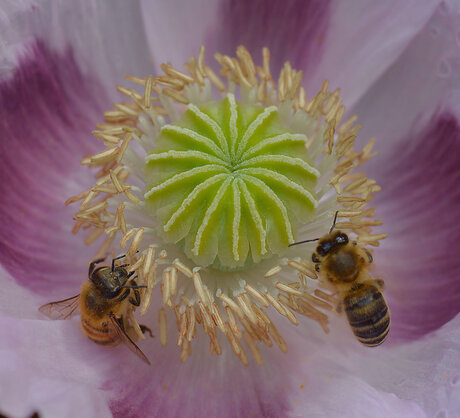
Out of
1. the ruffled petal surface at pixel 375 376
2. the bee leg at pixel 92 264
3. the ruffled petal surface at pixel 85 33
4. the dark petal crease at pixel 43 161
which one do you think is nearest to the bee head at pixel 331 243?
the ruffled petal surface at pixel 375 376

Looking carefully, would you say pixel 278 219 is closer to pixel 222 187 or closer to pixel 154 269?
pixel 222 187

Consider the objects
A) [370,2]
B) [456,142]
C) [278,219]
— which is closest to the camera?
[278,219]

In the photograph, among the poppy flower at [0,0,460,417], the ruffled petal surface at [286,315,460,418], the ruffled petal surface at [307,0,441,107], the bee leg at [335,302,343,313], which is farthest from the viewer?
the ruffled petal surface at [307,0,441,107]

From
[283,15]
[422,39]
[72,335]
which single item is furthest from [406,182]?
[72,335]

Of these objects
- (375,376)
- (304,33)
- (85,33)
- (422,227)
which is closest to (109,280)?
(375,376)

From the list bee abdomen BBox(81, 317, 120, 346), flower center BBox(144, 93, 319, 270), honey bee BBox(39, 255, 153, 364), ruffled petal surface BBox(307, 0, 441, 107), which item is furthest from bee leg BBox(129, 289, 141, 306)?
ruffled petal surface BBox(307, 0, 441, 107)

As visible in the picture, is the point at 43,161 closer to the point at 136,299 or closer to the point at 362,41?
the point at 136,299

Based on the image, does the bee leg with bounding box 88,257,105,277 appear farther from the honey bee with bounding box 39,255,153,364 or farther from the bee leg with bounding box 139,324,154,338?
the bee leg with bounding box 139,324,154,338

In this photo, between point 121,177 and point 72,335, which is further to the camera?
point 121,177
